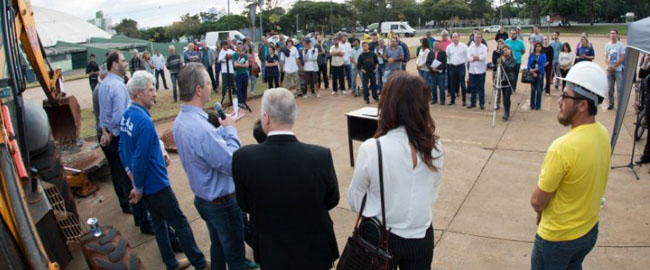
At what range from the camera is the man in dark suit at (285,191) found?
2412mm

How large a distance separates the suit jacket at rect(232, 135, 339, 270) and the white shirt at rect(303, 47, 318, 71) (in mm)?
10876

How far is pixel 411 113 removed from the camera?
2.34 m

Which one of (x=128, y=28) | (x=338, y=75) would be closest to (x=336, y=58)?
(x=338, y=75)

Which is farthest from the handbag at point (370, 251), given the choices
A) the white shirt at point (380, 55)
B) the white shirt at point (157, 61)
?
the white shirt at point (157, 61)

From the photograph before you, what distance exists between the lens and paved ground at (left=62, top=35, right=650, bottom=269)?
4.35 m

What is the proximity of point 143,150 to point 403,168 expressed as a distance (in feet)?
7.51

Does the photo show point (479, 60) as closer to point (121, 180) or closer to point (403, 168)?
point (121, 180)

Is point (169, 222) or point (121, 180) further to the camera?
point (121, 180)

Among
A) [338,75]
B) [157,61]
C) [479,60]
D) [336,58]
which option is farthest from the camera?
[157,61]

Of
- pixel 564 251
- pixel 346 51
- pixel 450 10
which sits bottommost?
pixel 564 251

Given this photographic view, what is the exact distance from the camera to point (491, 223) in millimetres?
4977

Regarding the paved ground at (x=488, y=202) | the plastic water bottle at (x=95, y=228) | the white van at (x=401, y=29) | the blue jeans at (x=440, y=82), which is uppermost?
the white van at (x=401, y=29)

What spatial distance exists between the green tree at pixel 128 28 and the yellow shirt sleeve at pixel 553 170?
270 feet

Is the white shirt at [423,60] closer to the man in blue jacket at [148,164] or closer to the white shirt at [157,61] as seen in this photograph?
the man in blue jacket at [148,164]
